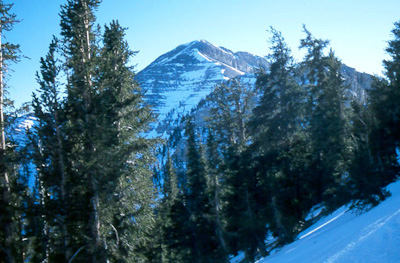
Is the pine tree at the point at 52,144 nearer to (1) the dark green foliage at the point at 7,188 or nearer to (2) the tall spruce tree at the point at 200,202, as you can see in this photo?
(1) the dark green foliage at the point at 7,188

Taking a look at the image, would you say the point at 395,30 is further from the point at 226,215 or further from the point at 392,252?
the point at 392,252

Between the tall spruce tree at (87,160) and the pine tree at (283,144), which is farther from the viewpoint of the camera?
the pine tree at (283,144)

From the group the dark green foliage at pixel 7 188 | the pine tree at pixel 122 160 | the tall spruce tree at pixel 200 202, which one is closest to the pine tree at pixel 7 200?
the dark green foliage at pixel 7 188

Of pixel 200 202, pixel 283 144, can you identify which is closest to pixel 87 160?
pixel 283 144

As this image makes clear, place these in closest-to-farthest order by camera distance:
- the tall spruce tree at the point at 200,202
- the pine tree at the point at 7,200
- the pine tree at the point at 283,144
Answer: the pine tree at the point at 7,200 → the pine tree at the point at 283,144 → the tall spruce tree at the point at 200,202

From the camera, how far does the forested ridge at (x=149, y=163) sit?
44.5 ft

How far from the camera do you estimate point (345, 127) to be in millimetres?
24078

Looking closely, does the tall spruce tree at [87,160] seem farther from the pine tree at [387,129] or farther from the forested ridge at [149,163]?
the pine tree at [387,129]

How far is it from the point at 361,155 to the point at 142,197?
10691 millimetres

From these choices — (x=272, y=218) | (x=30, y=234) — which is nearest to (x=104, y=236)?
(x=30, y=234)

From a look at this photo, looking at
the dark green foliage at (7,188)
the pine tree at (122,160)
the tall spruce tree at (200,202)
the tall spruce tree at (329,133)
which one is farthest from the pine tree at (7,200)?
the tall spruce tree at (329,133)

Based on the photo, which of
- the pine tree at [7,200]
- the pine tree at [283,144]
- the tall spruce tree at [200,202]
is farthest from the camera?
the tall spruce tree at [200,202]

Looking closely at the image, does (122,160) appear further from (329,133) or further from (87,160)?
(329,133)

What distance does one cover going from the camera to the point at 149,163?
56.0 ft
